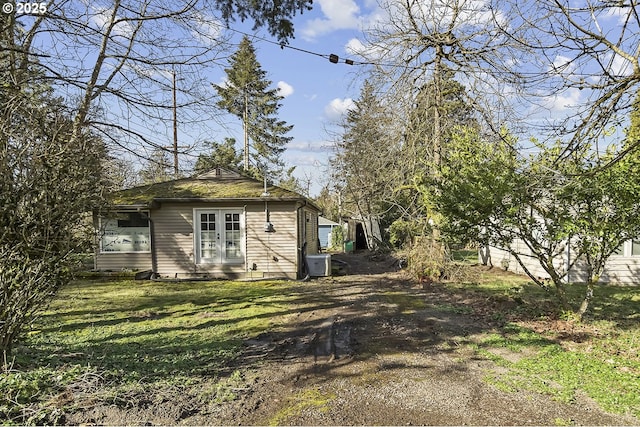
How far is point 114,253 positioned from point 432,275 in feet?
33.7

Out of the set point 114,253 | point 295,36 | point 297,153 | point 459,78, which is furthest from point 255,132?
point 295,36

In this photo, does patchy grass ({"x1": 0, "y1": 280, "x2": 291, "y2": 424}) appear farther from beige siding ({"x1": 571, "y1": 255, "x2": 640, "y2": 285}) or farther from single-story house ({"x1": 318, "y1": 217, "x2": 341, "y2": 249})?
single-story house ({"x1": 318, "y1": 217, "x2": 341, "y2": 249})

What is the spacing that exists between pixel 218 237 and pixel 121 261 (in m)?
3.30

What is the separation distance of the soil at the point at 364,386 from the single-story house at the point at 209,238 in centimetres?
518

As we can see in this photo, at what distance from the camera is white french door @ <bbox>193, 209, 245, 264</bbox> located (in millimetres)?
12172

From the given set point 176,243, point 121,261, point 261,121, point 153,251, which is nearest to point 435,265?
point 176,243

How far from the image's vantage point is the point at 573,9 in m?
3.94

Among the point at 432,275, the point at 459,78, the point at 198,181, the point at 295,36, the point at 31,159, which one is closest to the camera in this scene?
the point at 31,159

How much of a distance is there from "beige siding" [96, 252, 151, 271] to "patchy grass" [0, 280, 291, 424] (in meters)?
1.99

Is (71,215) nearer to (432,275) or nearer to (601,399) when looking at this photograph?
(601,399)

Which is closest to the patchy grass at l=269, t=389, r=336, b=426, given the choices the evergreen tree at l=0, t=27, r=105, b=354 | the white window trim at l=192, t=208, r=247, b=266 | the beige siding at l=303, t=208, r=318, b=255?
the evergreen tree at l=0, t=27, r=105, b=354

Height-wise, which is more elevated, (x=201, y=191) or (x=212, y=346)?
(x=201, y=191)

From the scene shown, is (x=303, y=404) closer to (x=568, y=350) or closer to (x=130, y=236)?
(x=568, y=350)

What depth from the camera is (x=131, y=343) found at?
17.8 ft
